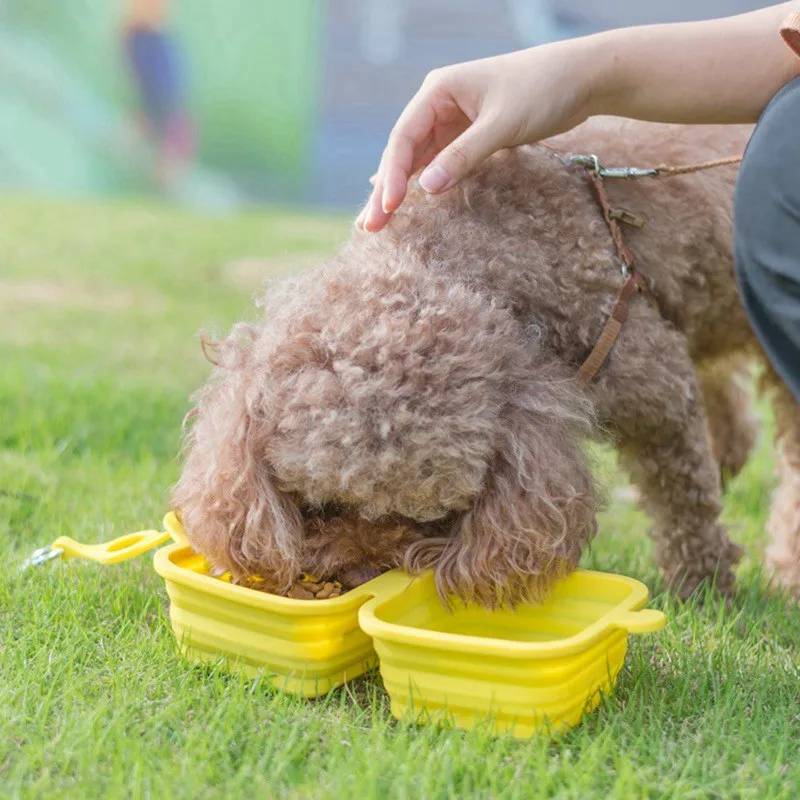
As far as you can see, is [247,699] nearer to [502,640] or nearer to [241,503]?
[241,503]

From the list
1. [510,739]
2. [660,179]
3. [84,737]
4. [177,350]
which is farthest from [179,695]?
[177,350]

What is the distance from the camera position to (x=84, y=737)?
6.23 feet

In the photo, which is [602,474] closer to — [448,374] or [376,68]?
[448,374]

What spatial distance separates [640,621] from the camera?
196 centimetres

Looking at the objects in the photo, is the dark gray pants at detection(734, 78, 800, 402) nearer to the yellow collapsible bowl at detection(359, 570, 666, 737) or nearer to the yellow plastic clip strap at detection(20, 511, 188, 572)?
the yellow collapsible bowl at detection(359, 570, 666, 737)

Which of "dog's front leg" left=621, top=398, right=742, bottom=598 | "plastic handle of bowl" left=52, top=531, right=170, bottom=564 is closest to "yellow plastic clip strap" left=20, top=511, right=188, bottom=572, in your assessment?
"plastic handle of bowl" left=52, top=531, right=170, bottom=564

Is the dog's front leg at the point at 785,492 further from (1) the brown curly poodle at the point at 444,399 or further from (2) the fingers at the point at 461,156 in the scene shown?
(2) the fingers at the point at 461,156

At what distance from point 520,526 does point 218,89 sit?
1269 centimetres

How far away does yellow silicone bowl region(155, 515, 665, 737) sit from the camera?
1.92 meters

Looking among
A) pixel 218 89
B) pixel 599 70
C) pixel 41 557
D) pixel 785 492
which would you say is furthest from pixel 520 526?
pixel 218 89

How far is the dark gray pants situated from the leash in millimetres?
400

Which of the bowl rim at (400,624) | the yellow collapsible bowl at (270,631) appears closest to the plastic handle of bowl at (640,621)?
the bowl rim at (400,624)

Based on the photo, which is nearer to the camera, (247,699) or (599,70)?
(247,699)

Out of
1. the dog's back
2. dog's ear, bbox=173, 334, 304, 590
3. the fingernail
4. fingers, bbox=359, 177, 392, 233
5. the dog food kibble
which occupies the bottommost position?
the dog food kibble
